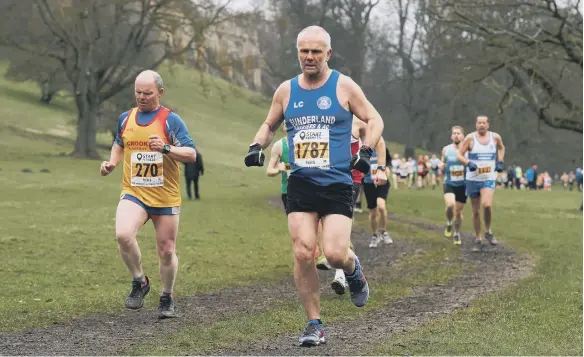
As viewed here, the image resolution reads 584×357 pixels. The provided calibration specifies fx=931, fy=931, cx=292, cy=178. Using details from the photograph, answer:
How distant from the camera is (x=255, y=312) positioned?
9461 mm

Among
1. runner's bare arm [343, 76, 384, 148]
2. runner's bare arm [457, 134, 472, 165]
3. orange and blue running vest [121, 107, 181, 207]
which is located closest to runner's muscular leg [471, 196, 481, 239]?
runner's bare arm [457, 134, 472, 165]

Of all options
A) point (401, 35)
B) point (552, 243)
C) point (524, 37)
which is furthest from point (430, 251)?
point (401, 35)

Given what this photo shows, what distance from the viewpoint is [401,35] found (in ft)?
214

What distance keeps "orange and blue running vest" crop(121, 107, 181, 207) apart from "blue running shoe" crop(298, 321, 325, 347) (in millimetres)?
2185

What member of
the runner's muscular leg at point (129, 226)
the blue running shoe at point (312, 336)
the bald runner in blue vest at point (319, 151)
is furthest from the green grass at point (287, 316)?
the runner's muscular leg at point (129, 226)

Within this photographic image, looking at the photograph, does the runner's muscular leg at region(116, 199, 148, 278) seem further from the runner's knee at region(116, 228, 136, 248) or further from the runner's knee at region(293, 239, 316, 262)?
the runner's knee at region(293, 239, 316, 262)

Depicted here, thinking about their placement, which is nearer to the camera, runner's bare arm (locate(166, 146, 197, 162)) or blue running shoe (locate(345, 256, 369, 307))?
blue running shoe (locate(345, 256, 369, 307))

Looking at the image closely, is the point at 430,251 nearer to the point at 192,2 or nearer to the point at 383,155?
the point at 383,155

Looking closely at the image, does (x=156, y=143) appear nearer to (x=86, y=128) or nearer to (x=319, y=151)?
(x=319, y=151)

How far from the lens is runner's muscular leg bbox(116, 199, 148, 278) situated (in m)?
8.47

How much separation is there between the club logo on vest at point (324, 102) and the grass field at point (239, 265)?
6.19 feet

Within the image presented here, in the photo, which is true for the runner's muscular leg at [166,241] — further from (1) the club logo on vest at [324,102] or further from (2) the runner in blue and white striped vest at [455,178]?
(2) the runner in blue and white striped vest at [455,178]

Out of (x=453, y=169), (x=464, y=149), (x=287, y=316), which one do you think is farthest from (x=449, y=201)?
(x=287, y=316)

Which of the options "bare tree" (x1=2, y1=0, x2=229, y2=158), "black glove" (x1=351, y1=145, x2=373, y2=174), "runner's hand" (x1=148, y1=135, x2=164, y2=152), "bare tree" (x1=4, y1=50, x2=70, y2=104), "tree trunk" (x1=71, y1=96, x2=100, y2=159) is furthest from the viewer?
"bare tree" (x1=4, y1=50, x2=70, y2=104)
